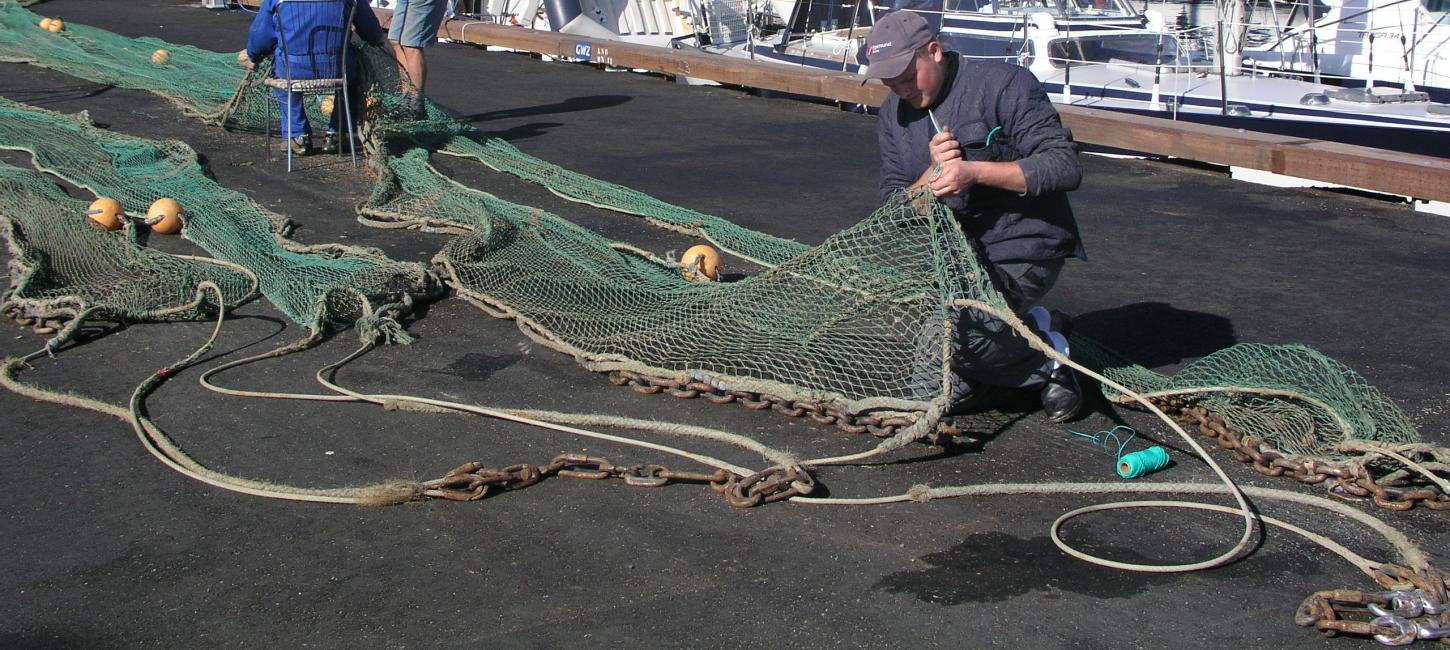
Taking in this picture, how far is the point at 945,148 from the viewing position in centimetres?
428

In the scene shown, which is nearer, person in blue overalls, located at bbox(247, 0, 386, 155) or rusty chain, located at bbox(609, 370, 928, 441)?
rusty chain, located at bbox(609, 370, 928, 441)

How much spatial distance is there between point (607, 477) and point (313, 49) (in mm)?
6173

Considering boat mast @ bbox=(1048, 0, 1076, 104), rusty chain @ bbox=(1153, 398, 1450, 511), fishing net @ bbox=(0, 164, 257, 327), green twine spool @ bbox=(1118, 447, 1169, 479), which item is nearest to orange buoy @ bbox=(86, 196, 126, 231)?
fishing net @ bbox=(0, 164, 257, 327)

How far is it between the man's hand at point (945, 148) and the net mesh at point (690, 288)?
238 mm

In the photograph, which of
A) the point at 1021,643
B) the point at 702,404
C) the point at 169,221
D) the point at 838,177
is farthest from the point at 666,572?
the point at 838,177

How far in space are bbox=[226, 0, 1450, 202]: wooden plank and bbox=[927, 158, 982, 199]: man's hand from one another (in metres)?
5.25

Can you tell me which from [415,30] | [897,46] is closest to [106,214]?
[415,30]

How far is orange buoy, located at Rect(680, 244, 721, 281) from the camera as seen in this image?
6.45m

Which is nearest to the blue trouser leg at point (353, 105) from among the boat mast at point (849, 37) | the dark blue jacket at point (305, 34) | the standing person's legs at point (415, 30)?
the dark blue jacket at point (305, 34)

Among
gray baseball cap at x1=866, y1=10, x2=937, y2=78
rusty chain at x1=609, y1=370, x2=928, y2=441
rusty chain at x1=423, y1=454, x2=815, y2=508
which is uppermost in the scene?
gray baseball cap at x1=866, y1=10, x2=937, y2=78

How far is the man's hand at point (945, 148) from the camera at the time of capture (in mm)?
4281

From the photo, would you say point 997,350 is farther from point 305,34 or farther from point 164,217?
point 305,34

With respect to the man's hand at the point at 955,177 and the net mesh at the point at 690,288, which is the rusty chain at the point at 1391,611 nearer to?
the net mesh at the point at 690,288

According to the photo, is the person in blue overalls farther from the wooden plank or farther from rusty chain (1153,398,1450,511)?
rusty chain (1153,398,1450,511)
